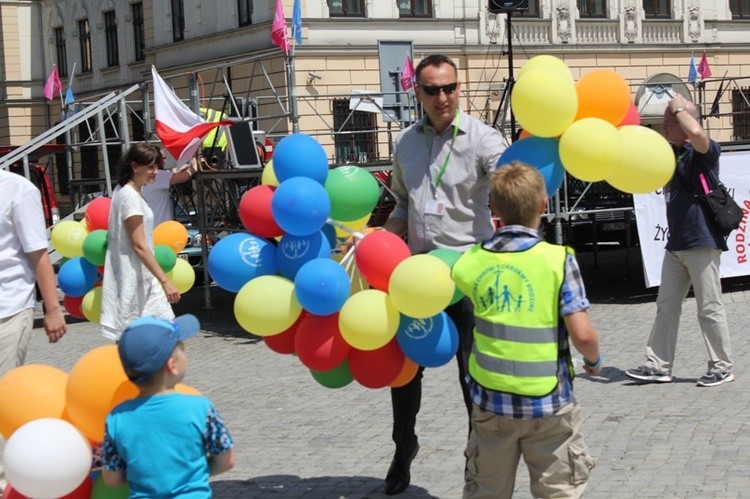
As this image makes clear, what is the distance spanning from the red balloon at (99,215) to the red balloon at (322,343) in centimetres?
273

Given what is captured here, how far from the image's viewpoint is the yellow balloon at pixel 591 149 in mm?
4516

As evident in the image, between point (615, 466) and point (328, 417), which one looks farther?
point (328, 417)

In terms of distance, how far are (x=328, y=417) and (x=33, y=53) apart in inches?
1477

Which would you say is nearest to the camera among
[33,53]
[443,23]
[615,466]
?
[615,466]

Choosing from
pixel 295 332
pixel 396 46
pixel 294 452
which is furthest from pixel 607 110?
pixel 396 46

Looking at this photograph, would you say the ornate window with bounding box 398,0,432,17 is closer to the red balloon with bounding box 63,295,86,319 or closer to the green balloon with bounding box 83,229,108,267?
the red balloon with bounding box 63,295,86,319

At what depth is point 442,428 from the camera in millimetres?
6855

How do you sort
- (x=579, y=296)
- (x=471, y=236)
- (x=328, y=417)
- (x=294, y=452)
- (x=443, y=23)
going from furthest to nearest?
(x=443, y=23) → (x=328, y=417) → (x=294, y=452) → (x=471, y=236) → (x=579, y=296)

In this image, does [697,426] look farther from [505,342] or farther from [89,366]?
[89,366]

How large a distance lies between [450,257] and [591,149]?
0.75 metres

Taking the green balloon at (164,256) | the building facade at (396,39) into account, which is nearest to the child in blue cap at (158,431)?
the green balloon at (164,256)

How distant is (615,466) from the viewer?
227 inches

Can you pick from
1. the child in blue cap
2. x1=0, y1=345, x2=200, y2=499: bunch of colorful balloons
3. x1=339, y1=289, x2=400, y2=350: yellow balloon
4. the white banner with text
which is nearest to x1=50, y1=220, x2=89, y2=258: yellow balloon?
x1=0, y1=345, x2=200, y2=499: bunch of colorful balloons

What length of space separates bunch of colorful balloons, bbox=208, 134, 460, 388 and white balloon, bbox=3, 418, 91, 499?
1.08 m
